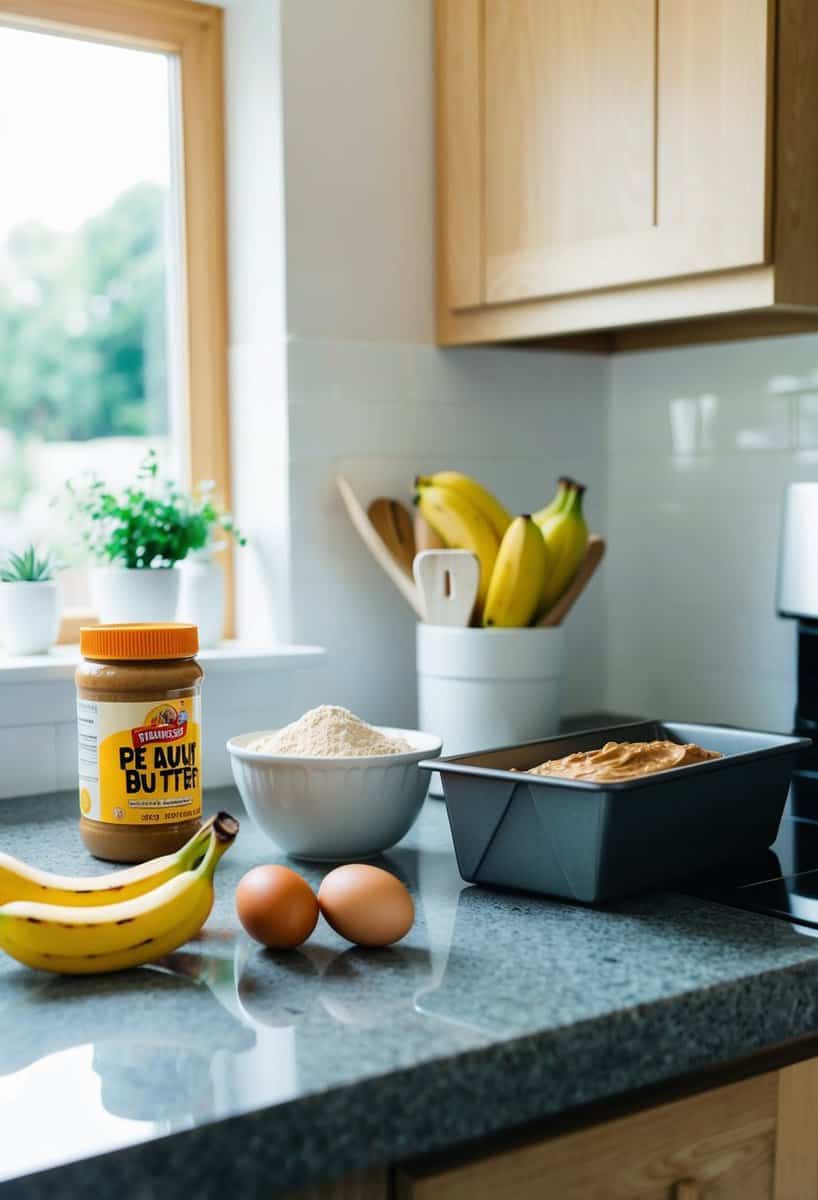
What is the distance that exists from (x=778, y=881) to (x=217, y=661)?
70 centimetres

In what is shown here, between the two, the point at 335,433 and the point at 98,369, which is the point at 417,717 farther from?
the point at 98,369

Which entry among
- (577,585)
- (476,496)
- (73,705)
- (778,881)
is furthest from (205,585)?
(778,881)

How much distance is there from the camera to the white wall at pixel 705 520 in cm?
168

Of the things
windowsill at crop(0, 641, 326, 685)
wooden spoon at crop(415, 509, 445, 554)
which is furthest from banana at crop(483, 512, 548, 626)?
windowsill at crop(0, 641, 326, 685)

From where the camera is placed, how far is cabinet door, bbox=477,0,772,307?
51.5 inches

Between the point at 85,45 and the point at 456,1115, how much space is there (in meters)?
1.40

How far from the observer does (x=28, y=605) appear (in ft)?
4.93

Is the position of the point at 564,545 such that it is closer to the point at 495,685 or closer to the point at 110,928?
the point at 495,685

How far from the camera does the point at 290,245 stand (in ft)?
5.33

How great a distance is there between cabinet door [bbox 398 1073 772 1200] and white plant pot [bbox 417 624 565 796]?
0.59 metres

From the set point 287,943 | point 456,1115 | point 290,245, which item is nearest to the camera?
point 456,1115

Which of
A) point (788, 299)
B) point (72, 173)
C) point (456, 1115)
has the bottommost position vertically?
point (456, 1115)

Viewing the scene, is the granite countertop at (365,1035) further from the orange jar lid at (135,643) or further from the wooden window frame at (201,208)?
the wooden window frame at (201,208)

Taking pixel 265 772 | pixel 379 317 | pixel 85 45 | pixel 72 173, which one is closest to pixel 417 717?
pixel 379 317
